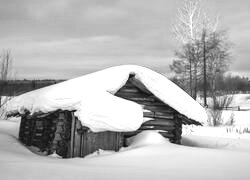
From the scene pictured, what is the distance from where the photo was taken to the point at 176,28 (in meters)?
30.3

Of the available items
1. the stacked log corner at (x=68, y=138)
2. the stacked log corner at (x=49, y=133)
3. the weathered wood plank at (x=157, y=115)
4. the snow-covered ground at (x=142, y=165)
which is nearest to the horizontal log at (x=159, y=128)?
the weathered wood plank at (x=157, y=115)

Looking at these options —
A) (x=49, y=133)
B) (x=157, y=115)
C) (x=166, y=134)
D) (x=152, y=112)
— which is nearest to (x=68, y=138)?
(x=49, y=133)

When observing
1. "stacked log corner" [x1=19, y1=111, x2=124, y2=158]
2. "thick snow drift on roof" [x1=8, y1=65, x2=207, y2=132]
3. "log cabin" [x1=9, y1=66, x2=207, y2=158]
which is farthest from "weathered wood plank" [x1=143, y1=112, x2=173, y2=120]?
"stacked log corner" [x1=19, y1=111, x2=124, y2=158]

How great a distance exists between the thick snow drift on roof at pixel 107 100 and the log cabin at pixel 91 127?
6cm

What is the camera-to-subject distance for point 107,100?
930cm

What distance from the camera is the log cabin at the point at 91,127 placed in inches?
378

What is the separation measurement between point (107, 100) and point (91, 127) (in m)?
0.91

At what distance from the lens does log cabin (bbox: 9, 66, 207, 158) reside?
31.5 feet

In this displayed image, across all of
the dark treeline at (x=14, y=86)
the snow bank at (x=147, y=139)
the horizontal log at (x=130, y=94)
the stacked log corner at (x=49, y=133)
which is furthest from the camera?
the dark treeline at (x=14, y=86)

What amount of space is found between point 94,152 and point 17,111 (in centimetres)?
399

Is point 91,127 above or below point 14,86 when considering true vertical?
below

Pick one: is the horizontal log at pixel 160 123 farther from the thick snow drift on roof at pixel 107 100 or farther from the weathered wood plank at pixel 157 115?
the thick snow drift on roof at pixel 107 100

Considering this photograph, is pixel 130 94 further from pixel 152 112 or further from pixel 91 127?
pixel 91 127

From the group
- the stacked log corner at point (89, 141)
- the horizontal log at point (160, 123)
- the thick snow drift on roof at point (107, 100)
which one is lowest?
the stacked log corner at point (89, 141)
